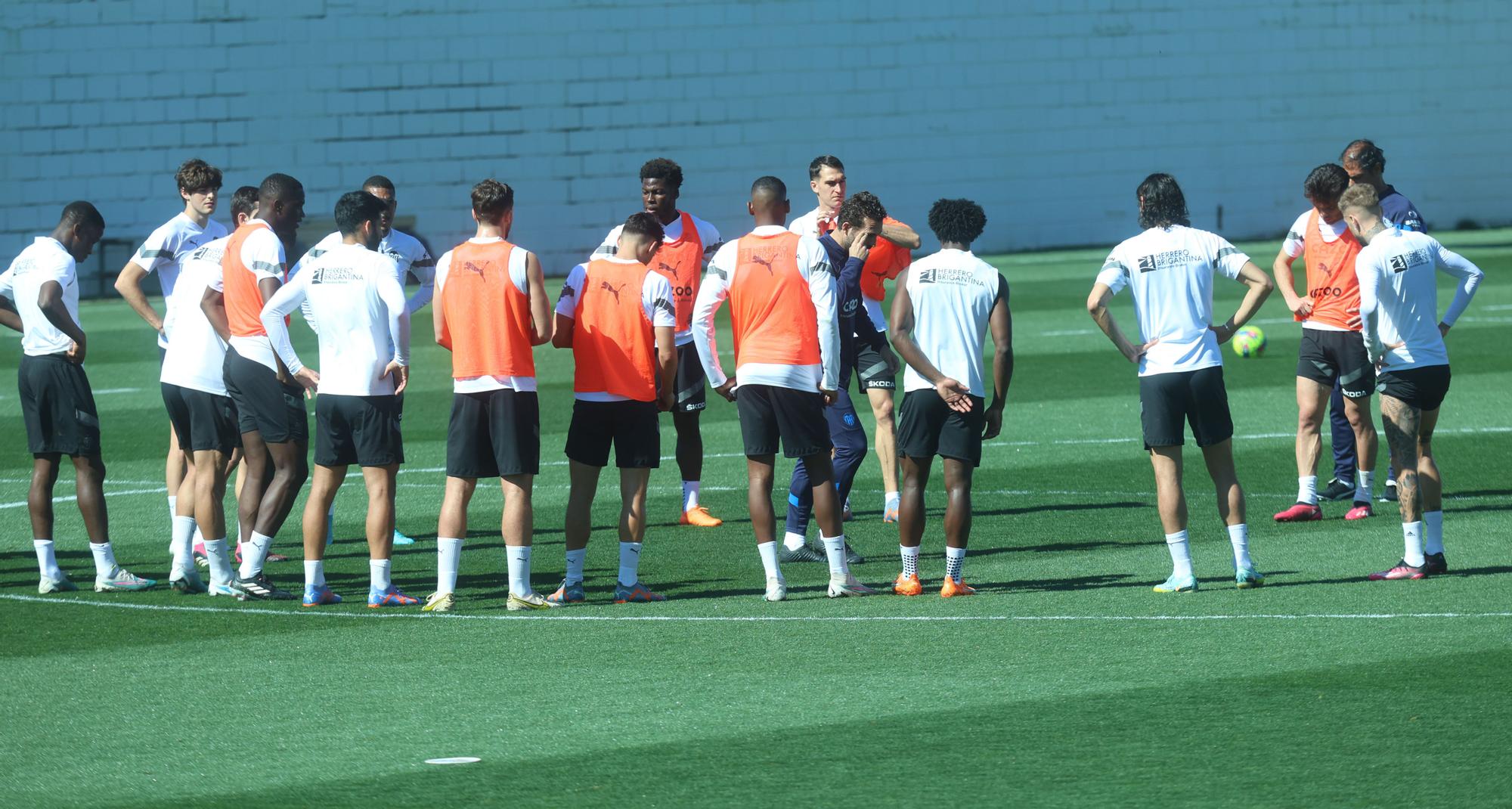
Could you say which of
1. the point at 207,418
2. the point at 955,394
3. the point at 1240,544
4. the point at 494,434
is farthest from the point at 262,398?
the point at 1240,544

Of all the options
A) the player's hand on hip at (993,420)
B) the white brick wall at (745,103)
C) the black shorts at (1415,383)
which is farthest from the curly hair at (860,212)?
the white brick wall at (745,103)

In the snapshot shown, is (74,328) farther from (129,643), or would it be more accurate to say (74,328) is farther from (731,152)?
(731,152)

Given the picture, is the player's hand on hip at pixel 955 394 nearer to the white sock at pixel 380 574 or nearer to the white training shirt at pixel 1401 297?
the white training shirt at pixel 1401 297

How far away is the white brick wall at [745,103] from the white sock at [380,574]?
22.8 metres

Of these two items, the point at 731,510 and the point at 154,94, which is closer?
the point at 731,510

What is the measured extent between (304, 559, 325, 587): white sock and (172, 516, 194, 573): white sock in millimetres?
812

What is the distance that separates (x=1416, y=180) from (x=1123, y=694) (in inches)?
1234

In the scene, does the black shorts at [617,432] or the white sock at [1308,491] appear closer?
the black shorts at [617,432]

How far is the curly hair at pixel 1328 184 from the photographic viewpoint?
10844mm

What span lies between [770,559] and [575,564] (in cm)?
92

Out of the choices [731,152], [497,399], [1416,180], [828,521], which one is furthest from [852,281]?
[1416,180]

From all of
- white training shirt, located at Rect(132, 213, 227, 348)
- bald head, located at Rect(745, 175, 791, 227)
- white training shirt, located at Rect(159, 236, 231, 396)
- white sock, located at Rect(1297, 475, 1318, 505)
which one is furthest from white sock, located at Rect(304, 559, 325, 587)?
white sock, located at Rect(1297, 475, 1318, 505)

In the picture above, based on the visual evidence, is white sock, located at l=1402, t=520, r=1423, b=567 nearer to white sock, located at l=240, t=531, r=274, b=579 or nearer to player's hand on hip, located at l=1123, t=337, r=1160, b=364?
player's hand on hip, located at l=1123, t=337, r=1160, b=364

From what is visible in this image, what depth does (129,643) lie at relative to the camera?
8.05 m
